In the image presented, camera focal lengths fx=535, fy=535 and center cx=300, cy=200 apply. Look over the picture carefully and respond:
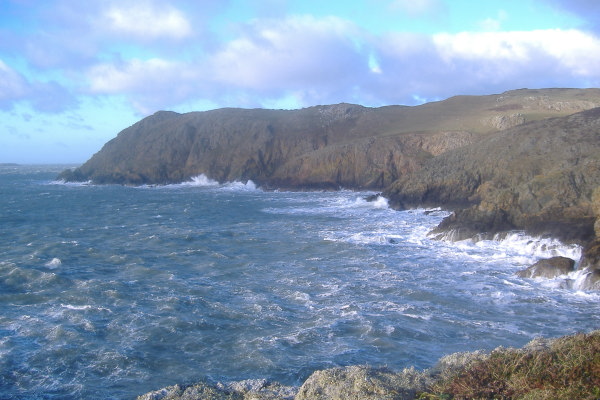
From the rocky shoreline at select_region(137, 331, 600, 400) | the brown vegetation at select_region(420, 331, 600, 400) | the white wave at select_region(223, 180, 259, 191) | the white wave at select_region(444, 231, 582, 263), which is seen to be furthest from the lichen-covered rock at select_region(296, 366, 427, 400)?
the white wave at select_region(223, 180, 259, 191)

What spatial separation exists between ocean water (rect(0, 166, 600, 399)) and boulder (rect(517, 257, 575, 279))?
0.39 meters

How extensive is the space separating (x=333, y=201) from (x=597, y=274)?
2726 cm

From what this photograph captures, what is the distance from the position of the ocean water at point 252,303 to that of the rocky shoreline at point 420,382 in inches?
82.5

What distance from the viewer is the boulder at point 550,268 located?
666 inches

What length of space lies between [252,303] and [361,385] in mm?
7956

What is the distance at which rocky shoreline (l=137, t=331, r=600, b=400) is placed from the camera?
6.36m

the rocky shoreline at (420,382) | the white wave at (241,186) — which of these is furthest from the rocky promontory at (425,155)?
the rocky shoreline at (420,382)

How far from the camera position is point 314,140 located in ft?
219

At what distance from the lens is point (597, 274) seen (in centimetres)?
1591

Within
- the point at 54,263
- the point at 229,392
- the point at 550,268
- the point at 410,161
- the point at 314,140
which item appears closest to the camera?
the point at 229,392

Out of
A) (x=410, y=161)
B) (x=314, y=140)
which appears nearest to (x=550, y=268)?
(x=410, y=161)

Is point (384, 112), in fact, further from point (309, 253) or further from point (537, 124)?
point (309, 253)

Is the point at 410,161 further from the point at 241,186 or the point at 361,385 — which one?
the point at 361,385

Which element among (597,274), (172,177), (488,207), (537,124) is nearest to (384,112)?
(172,177)
